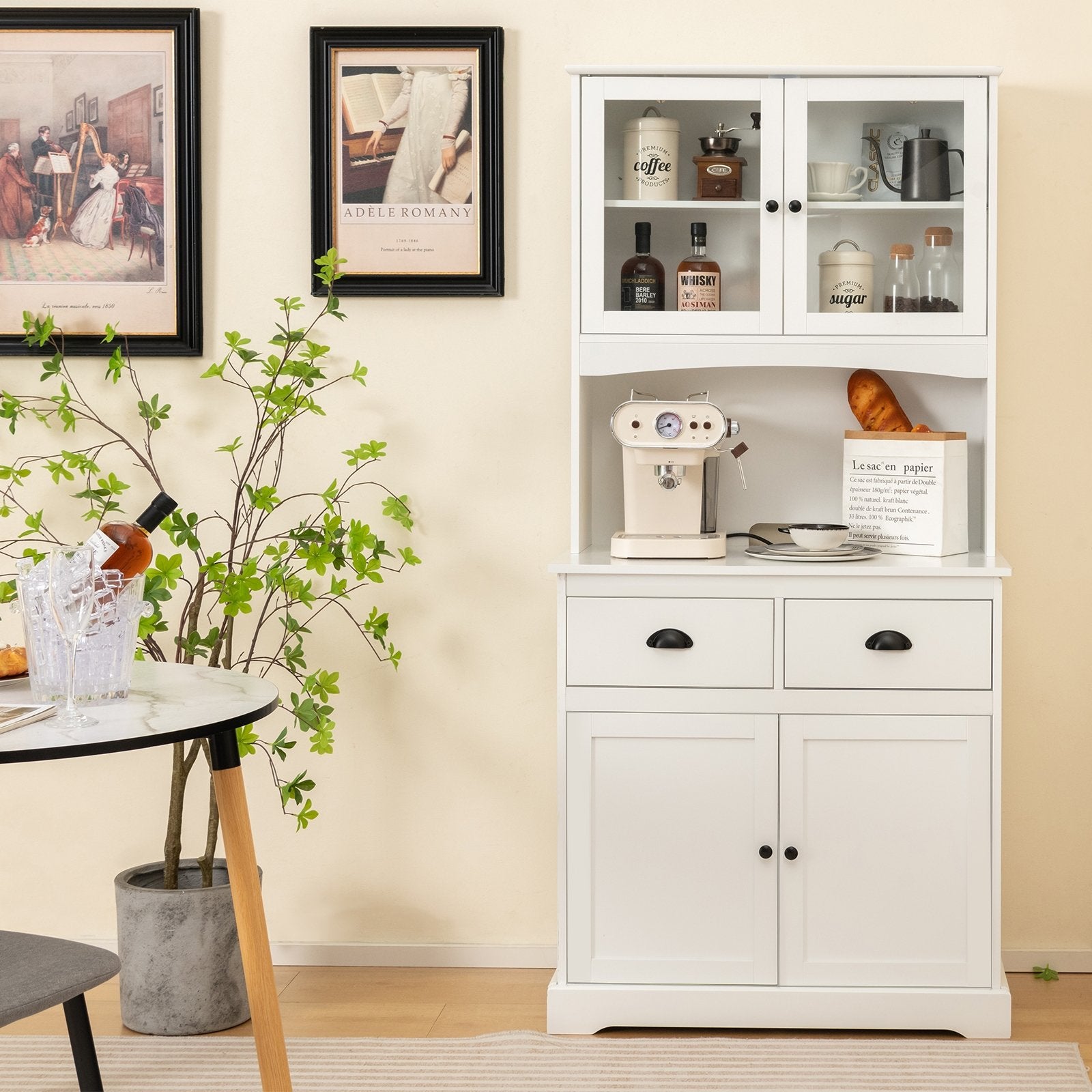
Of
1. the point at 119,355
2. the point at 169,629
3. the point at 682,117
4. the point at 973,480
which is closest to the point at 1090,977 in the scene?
the point at 973,480

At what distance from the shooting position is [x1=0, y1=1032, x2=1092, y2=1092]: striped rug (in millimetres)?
2170

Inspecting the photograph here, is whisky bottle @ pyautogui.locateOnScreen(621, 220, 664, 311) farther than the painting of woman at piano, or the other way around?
the painting of woman at piano

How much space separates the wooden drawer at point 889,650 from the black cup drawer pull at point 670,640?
192 mm

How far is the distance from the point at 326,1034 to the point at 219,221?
175cm

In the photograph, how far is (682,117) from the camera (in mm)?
2406

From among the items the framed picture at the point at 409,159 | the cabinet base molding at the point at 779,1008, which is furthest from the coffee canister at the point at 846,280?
the cabinet base molding at the point at 779,1008

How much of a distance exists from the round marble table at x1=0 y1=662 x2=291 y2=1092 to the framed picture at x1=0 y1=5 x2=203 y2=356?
1.25m

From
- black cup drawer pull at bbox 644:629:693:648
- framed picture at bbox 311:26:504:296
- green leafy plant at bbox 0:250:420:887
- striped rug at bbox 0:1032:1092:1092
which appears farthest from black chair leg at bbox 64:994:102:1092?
framed picture at bbox 311:26:504:296

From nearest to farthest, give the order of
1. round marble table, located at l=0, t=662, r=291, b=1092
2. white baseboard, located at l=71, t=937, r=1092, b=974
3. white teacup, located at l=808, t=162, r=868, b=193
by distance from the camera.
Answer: round marble table, located at l=0, t=662, r=291, b=1092
white teacup, located at l=808, t=162, r=868, b=193
white baseboard, located at l=71, t=937, r=1092, b=974

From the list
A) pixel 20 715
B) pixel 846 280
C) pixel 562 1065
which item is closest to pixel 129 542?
pixel 20 715

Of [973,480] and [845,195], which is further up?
[845,195]

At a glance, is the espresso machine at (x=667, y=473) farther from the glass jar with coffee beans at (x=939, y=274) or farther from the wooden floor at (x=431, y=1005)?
the wooden floor at (x=431, y=1005)

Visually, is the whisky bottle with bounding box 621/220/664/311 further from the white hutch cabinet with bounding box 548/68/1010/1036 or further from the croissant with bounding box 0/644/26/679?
the croissant with bounding box 0/644/26/679

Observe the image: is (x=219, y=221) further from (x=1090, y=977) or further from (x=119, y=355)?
(x=1090, y=977)
